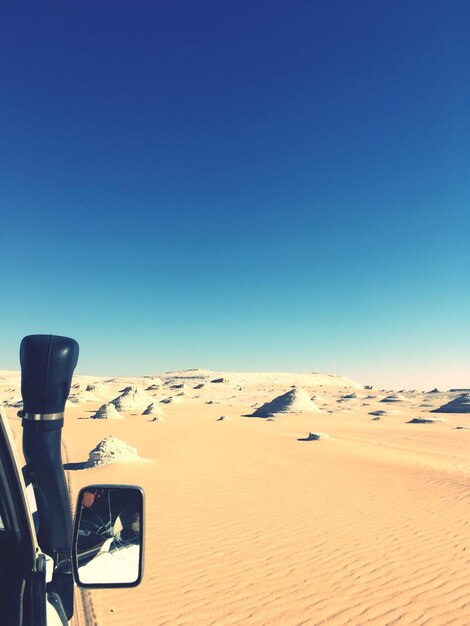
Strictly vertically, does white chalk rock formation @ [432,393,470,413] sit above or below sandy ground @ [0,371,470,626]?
below

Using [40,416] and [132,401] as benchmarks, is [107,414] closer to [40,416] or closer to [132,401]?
[132,401]

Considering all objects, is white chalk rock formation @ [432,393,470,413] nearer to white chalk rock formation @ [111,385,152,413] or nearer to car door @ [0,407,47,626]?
white chalk rock formation @ [111,385,152,413]

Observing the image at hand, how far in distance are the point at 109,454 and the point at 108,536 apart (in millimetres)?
12820

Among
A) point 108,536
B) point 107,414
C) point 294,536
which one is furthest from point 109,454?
point 107,414

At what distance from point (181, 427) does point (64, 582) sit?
2512 cm

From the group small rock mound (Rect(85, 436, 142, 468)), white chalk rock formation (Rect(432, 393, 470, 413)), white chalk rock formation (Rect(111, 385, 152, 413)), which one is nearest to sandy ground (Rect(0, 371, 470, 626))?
small rock mound (Rect(85, 436, 142, 468))

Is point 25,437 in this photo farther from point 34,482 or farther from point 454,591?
point 454,591

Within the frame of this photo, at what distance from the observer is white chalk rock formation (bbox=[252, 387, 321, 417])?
36.1 meters

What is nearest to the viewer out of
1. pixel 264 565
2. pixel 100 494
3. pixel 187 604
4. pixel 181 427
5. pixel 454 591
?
pixel 100 494

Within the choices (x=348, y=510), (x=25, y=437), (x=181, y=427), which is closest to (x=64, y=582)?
(x=25, y=437)

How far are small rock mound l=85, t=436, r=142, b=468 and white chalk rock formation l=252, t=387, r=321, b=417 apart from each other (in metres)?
21.8

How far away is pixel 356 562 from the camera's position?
6988mm

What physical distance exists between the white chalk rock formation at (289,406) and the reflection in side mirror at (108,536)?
34025mm

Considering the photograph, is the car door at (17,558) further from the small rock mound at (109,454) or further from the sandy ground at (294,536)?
the small rock mound at (109,454)
